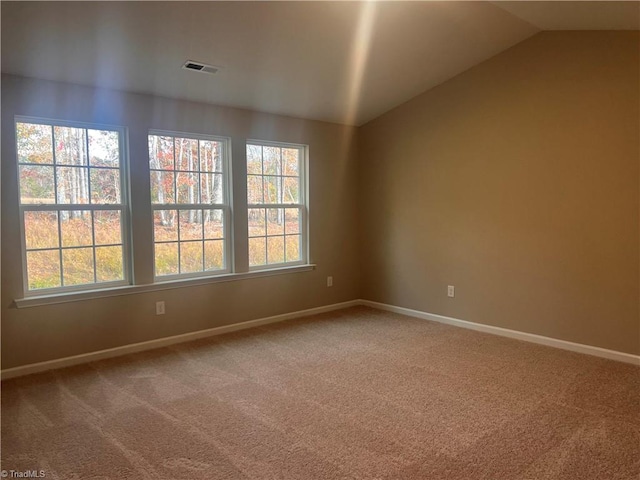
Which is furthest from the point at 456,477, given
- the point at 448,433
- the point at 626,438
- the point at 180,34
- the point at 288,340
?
the point at 180,34

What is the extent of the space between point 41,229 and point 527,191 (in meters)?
4.01

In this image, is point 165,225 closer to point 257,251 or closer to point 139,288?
point 139,288

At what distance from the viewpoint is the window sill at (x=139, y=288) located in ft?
10.6

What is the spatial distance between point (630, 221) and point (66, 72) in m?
4.35

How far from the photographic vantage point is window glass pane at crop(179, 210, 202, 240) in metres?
4.03

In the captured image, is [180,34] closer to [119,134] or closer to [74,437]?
[119,134]

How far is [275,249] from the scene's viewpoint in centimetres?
475

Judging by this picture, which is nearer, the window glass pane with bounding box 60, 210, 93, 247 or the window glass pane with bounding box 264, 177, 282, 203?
the window glass pane with bounding box 60, 210, 93, 247

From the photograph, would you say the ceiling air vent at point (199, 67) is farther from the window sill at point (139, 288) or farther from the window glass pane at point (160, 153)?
the window sill at point (139, 288)

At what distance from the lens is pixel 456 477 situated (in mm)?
1972

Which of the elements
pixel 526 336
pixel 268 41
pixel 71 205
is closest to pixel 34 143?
pixel 71 205

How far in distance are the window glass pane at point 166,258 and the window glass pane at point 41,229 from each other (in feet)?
2.62

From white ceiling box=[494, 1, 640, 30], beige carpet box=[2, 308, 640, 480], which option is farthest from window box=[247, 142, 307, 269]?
white ceiling box=[494, 1, 640, 30]

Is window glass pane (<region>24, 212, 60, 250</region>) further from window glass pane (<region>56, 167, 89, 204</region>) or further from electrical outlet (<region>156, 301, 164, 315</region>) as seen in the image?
electrical outlet (<region>156, 301, 164, 315</region>)
